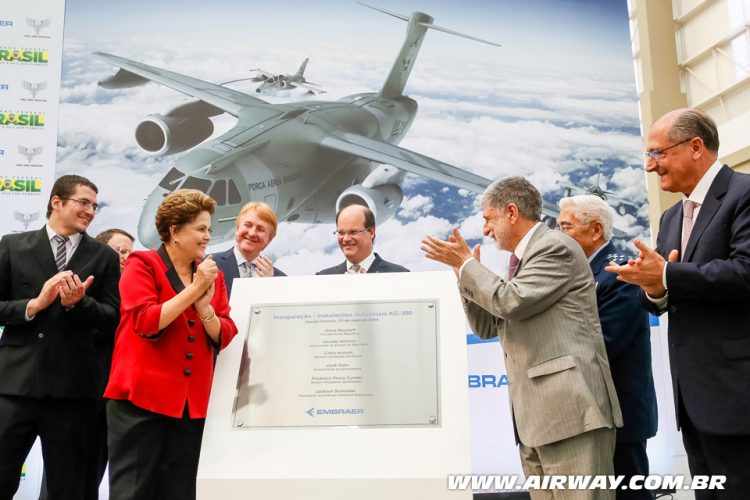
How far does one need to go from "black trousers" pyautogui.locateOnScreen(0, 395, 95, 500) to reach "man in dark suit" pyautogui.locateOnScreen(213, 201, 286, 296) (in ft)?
2.88

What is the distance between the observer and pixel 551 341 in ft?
6.28

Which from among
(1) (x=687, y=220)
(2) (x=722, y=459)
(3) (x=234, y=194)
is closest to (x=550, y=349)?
(2) (x=722, y=459)

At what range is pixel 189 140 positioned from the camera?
5.06 meters

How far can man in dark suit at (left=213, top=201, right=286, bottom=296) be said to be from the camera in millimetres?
2875

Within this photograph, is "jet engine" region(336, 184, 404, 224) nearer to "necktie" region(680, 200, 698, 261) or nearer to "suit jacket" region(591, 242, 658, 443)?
"suit jacket" region(591, 242, 658, 443)

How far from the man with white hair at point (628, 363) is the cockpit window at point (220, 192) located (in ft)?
10.8

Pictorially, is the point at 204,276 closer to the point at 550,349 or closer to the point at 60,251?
the point at 550,349

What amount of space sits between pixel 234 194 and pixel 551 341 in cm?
368

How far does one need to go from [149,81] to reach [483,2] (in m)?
2.99

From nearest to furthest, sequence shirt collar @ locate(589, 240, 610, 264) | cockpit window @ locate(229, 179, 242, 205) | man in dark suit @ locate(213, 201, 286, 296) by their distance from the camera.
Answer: shirt collar @ locate(589, 240, 610, 264)
man in dark suit @ locate(213, 201, 286, 296)
cockpit window @ locate(229, 179, 242, 205)

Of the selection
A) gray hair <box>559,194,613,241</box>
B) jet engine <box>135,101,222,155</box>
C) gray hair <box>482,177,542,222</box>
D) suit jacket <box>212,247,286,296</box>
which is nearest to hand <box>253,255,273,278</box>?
suit jacket <box>212,247,286,296</box>

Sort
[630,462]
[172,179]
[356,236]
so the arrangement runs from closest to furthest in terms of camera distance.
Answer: [630,462] → [356,236] → [172,179]

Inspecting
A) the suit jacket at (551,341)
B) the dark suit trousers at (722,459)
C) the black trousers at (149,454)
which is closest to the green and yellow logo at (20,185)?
the black trousers at (149,454)

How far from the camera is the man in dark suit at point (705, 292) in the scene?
1766 mm
